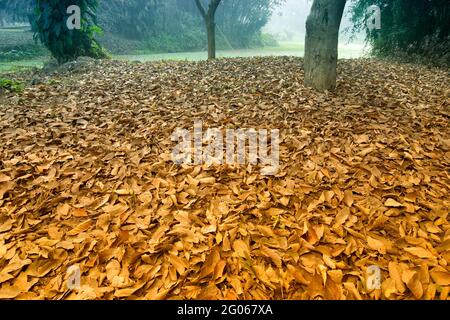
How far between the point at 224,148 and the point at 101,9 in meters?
24.9

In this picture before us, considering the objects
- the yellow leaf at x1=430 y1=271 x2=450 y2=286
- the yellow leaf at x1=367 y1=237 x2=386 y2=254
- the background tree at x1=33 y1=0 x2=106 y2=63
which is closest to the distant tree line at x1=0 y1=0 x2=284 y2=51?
the background tree at x1=33 y1=0 x2=106 y2=63

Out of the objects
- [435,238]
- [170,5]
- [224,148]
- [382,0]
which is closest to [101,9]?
[170,5]

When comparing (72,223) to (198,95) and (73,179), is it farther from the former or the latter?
(198,95)

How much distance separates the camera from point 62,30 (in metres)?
8.75

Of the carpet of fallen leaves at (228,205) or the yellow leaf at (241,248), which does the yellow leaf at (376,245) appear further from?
the yellow leaf at (241,248)

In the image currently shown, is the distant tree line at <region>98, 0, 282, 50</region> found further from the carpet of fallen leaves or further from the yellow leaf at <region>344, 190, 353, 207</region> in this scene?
the yellow leaf at <region>344, 190, 353, 207</region>

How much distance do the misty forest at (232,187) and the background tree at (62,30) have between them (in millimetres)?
3559

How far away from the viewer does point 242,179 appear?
2.89 meters

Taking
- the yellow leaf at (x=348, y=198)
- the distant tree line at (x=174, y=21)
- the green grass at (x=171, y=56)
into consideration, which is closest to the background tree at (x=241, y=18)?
the distant tree line at (x=174, y=21)

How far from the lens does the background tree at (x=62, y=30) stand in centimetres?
845

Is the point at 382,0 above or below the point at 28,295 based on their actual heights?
above

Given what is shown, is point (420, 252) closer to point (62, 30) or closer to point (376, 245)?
point (376, 245)
